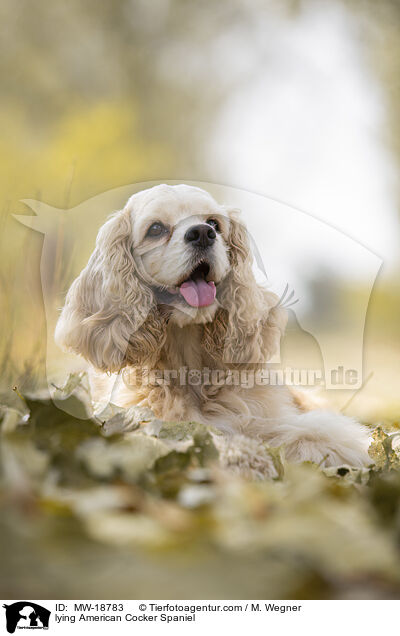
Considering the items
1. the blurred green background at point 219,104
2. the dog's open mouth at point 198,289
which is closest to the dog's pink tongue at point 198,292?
the dog's open mouth at point 198,289

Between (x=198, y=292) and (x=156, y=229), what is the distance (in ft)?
0.46

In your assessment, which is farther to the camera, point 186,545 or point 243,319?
point 243,319

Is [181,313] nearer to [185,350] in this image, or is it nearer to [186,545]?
[185,350]

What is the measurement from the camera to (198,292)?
92 centimetres

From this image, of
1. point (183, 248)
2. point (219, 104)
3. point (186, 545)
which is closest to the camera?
point (186, 545)

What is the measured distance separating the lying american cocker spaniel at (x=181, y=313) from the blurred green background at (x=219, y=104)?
102mm

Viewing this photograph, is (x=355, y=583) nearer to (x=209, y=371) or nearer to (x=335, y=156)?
(x=209, y=371)

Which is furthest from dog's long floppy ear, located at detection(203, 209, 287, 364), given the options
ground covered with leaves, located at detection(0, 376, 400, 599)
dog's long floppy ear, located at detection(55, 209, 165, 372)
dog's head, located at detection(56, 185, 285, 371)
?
ground covered with leaves, located at detection(0, 376, 400, 599)

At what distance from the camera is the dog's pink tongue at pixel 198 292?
0.90 metres

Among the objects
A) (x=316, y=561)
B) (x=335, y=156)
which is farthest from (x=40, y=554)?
(x=335, y=156)

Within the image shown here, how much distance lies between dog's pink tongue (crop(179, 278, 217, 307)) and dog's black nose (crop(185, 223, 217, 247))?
0.06 m

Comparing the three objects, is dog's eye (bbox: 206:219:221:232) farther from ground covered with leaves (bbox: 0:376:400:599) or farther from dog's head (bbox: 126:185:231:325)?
ground covered with leaves (bbox: 0:376:400:599)

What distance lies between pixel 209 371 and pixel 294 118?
577 millimetres
